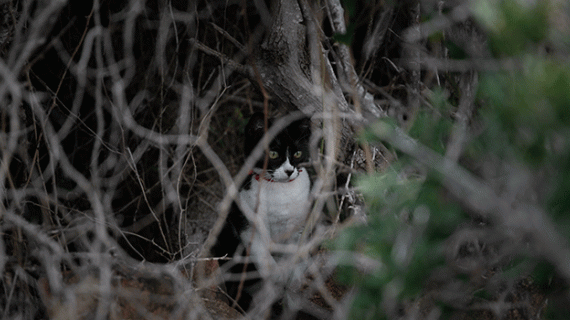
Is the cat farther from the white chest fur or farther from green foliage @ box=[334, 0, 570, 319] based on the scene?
green foliage @ box=[334, 0, 570, 319]

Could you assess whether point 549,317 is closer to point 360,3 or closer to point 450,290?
point 450,290

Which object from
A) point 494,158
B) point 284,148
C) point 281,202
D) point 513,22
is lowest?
point 281,202

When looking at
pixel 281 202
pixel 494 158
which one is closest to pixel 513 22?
pixel 494 158

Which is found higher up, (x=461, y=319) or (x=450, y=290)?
(x=450, y=290)

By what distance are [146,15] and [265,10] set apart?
733mm

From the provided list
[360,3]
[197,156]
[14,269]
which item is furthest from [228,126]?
[14,269]

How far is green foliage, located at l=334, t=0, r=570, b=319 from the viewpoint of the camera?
69 cm

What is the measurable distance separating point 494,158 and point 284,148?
57.1 inches

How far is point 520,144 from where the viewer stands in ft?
2.56

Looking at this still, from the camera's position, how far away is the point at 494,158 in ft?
2.79

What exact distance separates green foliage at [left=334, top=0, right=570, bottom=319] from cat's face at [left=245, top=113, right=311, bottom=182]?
1.20 metres

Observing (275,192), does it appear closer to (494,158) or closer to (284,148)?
(284,148)

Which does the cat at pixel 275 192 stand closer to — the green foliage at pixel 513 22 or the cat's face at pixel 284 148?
the cat's face at pixel 284 148

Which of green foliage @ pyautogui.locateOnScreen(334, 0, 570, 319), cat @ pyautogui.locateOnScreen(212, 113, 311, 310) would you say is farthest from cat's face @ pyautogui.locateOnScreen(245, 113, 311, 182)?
green foliage @ pyautogui.locateOnScreen(334, 0, 570, 319)
